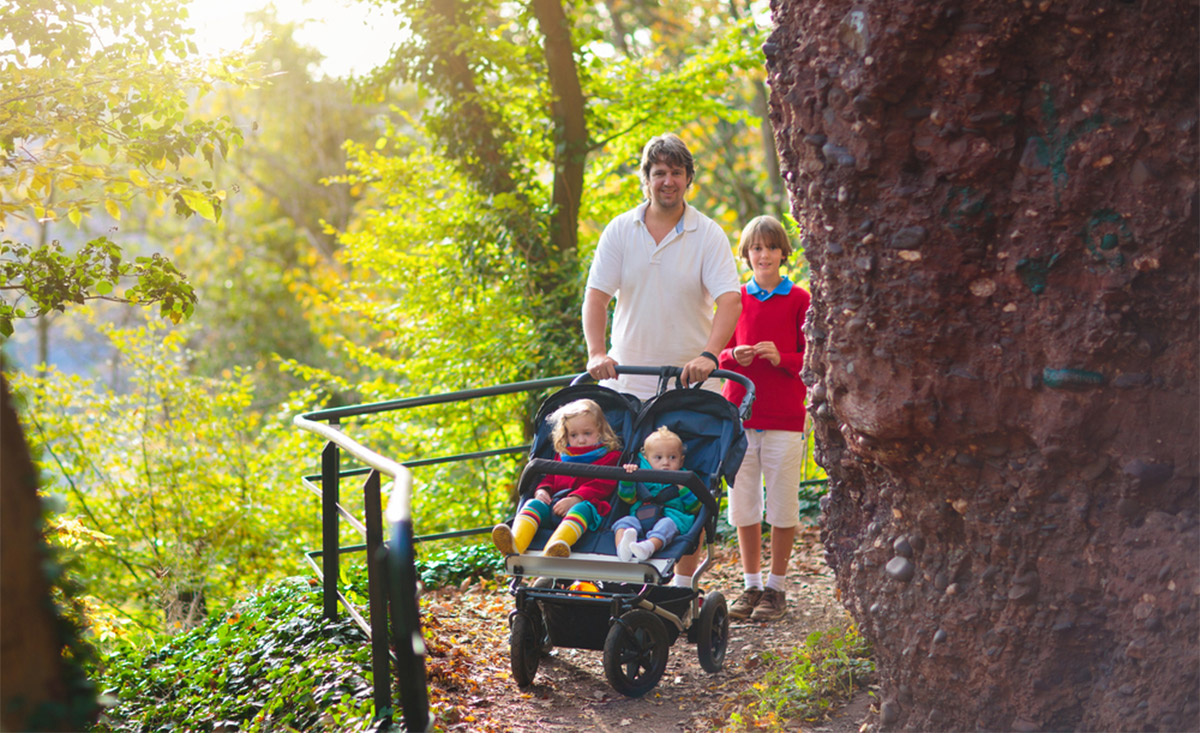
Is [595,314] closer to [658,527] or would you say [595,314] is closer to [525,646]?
[658,527]

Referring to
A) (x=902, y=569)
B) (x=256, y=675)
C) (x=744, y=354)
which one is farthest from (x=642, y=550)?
(x=256, y=675)

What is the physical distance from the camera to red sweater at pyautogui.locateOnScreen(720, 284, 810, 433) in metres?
4.77

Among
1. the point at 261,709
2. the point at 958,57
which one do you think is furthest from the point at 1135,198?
the point at 261,709

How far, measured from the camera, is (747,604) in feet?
16.5

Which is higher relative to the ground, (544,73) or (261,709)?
(544,73)

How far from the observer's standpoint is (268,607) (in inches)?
220

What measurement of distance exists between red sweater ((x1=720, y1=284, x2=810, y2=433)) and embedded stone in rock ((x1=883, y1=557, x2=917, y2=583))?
4.74ft

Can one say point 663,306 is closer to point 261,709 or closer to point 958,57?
point 958,57

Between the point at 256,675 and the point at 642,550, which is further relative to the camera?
the point at 256,675

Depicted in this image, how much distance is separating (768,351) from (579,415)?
1013 millimetres

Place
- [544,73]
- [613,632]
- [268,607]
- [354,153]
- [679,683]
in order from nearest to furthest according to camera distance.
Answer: [613,632], [679,683], [268,607], [544,73], [354,153]

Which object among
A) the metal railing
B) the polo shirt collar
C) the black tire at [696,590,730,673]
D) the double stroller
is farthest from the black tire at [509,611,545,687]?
the polo shirt collar

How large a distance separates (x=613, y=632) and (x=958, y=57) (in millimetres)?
2455

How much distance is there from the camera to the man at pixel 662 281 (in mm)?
4527
